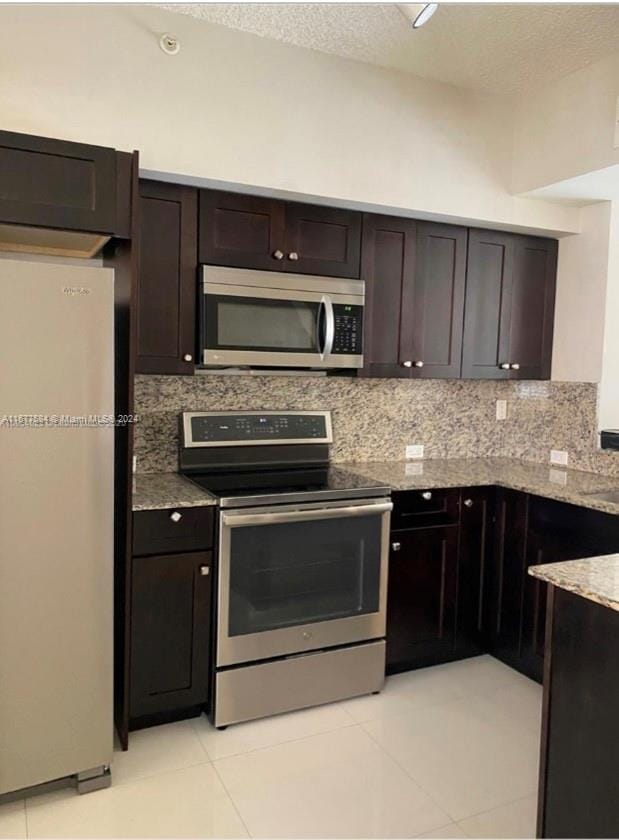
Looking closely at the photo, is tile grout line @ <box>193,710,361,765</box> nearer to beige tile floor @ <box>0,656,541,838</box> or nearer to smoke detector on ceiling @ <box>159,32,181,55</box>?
beige tile floor @ <box>0,656,541,838</box>

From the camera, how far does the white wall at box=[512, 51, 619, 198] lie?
2.69 m

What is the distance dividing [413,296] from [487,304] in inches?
18.5

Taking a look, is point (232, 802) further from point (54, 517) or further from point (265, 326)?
point (265, 326)

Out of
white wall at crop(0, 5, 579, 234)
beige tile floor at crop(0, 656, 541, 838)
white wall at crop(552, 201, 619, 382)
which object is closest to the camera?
beige tile floor at crop(0, 656, 541, 838)

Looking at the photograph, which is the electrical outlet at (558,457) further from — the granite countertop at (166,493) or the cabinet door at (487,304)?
the granite countertop at (166,493)

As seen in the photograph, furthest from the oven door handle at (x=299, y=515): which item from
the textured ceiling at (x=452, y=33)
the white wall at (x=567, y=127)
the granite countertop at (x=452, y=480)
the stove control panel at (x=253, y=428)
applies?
the textured ceiling at (x=452, y=33)

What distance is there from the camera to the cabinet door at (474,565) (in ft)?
9.89

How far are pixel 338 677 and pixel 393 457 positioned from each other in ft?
4.09

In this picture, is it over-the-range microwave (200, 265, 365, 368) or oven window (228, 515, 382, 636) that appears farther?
over-the-range microwave (200, 265, 365, 368)

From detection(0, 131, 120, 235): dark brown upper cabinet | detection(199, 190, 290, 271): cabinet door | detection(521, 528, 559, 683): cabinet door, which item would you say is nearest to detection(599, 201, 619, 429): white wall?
detection(521, 528, 559, 683): cabinet door

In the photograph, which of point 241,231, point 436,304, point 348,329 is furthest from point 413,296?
point 241,231

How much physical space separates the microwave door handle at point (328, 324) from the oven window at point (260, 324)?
5 centimetres

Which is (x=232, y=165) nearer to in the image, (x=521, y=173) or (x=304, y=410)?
(x=304, y=410)

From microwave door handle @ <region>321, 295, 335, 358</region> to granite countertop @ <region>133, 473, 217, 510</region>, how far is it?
84 centimetres
